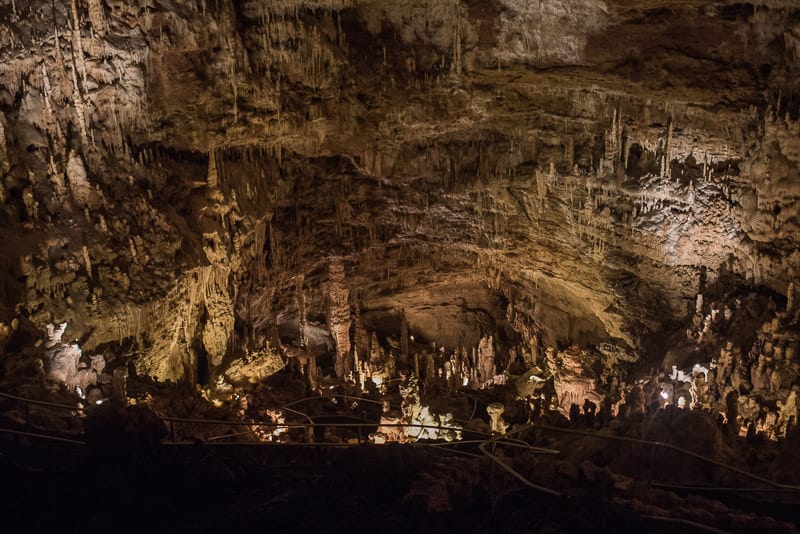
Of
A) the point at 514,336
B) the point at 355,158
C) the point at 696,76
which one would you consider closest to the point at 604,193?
the point at 696,76

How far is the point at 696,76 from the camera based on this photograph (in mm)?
11172

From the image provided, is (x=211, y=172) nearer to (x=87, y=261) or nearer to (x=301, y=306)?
(x=87, y=261)

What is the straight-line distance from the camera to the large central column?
17.2m

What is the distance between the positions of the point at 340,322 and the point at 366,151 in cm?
514

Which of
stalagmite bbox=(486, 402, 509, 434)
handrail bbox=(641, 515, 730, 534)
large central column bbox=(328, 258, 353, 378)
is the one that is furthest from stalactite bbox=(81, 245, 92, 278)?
handrail bbox=(641, 515, 730, 534)

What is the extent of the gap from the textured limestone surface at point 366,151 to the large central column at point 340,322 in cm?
130

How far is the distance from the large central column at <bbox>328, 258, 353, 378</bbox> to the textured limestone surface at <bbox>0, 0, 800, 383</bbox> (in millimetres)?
1303

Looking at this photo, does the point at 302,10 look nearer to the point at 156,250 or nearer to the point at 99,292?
the point at 156,250

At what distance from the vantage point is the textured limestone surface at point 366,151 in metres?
9.83

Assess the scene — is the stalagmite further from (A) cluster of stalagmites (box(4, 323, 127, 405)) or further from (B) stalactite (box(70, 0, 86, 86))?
(B) stalactite (box(70, 0, 86, 86))

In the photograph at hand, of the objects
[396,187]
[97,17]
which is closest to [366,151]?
[396,187]

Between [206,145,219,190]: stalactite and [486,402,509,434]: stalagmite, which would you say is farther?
[486,402,509,434]: stalagmite

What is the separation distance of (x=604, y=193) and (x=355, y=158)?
5.24 m

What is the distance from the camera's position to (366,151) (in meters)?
14.2
